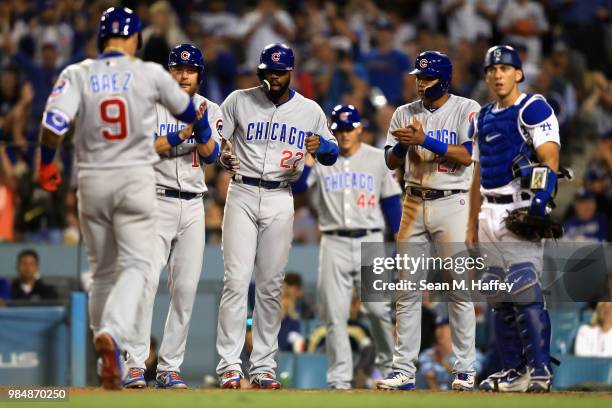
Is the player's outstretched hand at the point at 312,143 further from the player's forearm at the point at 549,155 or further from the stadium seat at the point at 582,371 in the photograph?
the stadium seat at the point at 582,371

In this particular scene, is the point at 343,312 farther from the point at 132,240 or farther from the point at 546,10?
the point at 546,10

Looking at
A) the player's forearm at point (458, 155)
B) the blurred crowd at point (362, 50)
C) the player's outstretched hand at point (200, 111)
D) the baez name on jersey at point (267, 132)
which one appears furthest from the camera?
the blurred crowd at point (362, 50)

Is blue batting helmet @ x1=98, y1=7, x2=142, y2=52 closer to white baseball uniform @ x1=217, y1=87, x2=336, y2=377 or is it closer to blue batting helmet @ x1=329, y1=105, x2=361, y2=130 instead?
white baseball uniform @ x1=217, y1=87, x2=336, y2=377

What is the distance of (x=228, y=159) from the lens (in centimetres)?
916

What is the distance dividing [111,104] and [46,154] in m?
0.56

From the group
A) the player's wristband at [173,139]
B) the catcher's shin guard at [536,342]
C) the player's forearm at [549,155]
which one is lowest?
the catcher's shin guard at [536,342]

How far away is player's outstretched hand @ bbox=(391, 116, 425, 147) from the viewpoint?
29.6ft

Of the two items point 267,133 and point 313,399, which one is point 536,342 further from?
point 267,133

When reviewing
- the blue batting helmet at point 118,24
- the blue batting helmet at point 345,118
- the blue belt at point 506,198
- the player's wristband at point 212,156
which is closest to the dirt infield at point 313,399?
the blue belt at point 506,198

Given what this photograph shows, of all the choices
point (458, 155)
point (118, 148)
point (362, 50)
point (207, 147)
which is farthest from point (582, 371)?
point (362, 50)

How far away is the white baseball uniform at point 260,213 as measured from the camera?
9.11 m

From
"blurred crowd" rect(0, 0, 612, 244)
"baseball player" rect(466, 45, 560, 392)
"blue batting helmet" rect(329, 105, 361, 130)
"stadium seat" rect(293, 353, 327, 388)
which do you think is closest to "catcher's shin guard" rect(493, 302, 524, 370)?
"baseball player" rect(466, 45, 560, 392)

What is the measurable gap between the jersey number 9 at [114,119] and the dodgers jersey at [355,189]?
3542 millimetres

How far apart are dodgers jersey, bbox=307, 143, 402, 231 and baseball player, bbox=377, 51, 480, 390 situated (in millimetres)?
1530
